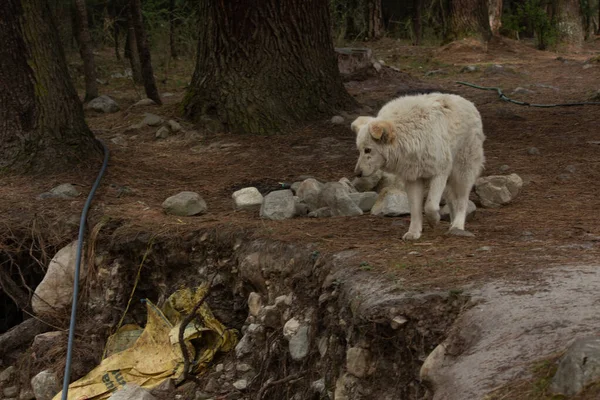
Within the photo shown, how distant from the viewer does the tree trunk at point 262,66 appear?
33.3 feet

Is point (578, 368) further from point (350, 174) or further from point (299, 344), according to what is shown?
point (350, 174)

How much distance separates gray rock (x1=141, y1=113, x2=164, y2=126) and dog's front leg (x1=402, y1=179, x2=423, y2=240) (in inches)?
217

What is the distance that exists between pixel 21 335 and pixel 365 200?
361 centimetres

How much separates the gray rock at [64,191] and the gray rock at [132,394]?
2.74 meters

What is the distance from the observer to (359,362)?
4.64m

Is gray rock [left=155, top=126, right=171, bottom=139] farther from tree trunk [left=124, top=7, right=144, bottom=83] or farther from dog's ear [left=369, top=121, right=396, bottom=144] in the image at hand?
dog's ear [left=369, top=121, right=396, bottom=144]

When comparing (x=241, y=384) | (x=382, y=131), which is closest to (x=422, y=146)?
(x=382, y=131)

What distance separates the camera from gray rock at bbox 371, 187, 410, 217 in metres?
6.96

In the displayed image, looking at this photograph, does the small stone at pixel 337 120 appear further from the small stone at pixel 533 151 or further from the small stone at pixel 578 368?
the small stone at pixel 578 368

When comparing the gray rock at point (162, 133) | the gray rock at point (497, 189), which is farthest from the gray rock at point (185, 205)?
the gray rock at point (162, 133)

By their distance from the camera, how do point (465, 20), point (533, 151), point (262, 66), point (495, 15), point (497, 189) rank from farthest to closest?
1. point (495, 15)
2. point (465, 20)
3. point (262, 66)
4. point (533, 151)
5. point (497, 189)

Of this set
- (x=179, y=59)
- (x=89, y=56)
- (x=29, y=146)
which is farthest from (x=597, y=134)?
(x=179, y=59)

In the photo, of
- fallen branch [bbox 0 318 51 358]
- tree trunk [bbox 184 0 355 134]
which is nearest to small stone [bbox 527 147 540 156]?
tree trunk [bbox 184 0 355 134]

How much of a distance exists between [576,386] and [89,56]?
1166 cm
